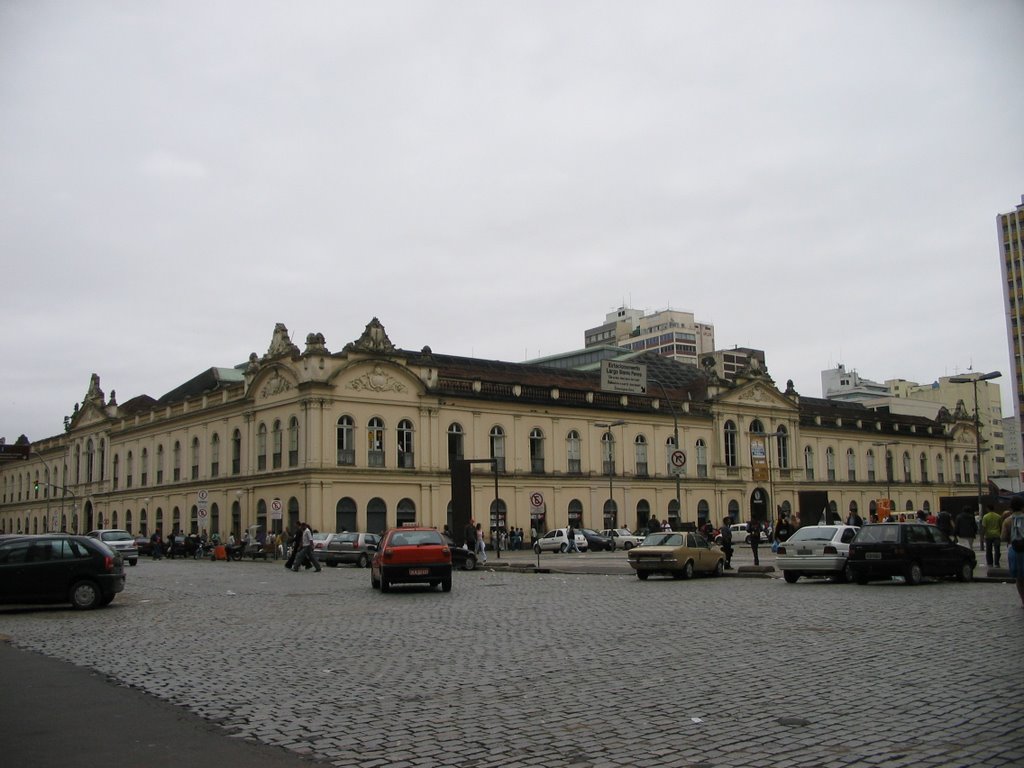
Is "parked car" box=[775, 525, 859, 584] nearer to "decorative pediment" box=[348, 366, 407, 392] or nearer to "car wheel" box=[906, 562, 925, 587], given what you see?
"car wheel" box=[906, 562, 925, 587]

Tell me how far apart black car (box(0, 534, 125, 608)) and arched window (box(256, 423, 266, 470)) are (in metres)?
39.8

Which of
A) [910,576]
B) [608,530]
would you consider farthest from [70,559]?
[608,530]

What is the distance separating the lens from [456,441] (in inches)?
2437

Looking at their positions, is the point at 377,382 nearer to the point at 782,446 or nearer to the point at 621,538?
the point at 621,538

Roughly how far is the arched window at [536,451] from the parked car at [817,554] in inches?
1545

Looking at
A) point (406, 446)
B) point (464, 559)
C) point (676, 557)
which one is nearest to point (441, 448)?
point (406, 446)

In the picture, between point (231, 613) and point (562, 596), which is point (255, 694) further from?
point (562, 596)

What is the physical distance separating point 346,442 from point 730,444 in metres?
32.6

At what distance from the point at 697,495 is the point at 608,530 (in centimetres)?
1250

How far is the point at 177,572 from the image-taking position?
122 feet

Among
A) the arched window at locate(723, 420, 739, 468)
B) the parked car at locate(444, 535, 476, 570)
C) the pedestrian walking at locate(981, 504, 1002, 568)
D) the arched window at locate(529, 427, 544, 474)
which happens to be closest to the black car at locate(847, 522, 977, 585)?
the pedestrian walking at locate(981, 504, 1002, 568)

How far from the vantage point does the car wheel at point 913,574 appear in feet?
76.0

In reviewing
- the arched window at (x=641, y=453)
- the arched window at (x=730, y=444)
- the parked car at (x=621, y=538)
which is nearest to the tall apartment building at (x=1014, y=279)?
the arched window at (x=730, y=444)

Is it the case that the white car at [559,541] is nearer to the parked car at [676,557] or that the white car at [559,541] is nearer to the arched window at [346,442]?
the arched window at [346,442]
